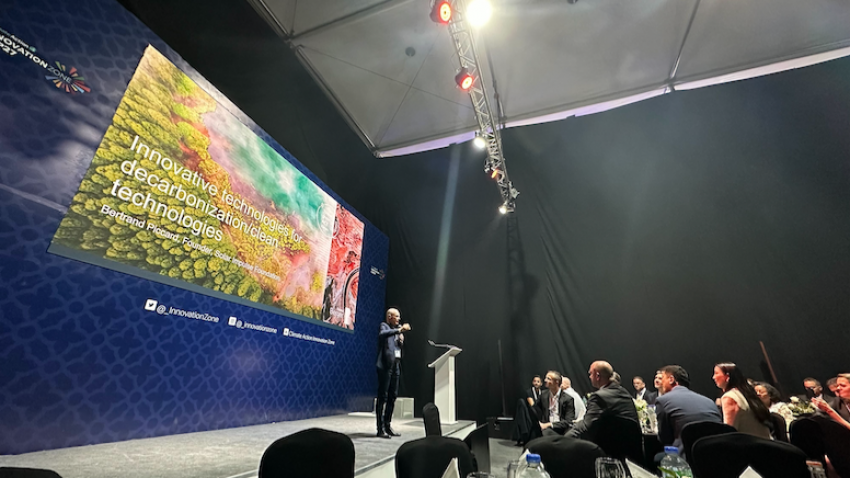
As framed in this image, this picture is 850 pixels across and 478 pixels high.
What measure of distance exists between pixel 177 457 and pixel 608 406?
9.58 ft

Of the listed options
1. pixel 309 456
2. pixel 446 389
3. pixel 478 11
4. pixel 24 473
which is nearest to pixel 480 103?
pixel 478 11

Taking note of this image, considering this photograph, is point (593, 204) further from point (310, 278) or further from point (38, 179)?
point (38, 179)

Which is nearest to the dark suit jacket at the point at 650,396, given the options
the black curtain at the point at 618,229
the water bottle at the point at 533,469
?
the black curtain at the point at 618,229

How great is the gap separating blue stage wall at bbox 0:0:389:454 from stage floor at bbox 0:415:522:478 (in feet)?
0.73

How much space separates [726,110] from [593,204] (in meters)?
2.89

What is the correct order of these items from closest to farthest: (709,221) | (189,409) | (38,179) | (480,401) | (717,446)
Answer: (717,446) < (38,179) < (189,409) < (709,221) < (480,401)

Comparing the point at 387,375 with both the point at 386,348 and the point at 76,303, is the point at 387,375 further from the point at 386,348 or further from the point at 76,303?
the point at 76,303

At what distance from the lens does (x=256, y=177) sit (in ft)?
14.1

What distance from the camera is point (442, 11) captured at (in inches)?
168

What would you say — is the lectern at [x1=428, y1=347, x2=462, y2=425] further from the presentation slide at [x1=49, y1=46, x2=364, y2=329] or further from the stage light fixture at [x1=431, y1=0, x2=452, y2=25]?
the stage light fixture at [x1=431, y1=0, x2=452, y2=25]

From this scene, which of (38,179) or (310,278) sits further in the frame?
(310,278)

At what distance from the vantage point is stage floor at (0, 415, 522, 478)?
1902mm

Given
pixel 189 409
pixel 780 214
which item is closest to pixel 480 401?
pixel 189 409

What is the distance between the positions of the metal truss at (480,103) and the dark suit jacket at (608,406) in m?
4.34
